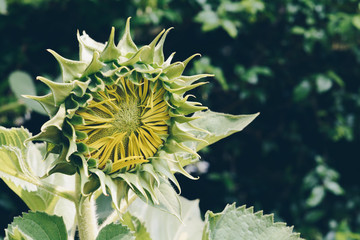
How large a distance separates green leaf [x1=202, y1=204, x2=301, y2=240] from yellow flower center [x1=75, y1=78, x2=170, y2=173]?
222mm

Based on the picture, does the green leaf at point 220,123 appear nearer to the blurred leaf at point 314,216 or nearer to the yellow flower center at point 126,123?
the yellow flower center at point 126,123

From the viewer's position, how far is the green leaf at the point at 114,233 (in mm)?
654

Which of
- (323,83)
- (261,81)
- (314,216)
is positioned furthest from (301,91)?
(314,216)

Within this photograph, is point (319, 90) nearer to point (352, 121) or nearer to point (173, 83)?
point (352, 121)

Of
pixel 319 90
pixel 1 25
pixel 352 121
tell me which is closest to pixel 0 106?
pixel 1 25

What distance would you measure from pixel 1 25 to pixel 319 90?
1439 millimetres

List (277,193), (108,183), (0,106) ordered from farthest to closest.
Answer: (277,193) → (0,106) → (108,183)

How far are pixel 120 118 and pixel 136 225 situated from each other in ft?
0.80

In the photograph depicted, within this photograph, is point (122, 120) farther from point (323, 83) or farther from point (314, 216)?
point (314, 216)

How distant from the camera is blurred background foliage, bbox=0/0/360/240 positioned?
1974 mm

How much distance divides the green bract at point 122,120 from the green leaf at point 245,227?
0.58ft

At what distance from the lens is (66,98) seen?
59 centimetres

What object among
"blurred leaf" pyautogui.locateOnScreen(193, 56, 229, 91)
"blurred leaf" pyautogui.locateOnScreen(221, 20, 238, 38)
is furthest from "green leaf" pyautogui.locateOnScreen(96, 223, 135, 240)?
"blurred leaf" pyautogui.locateOnScreen(221, 20, 238, 38)

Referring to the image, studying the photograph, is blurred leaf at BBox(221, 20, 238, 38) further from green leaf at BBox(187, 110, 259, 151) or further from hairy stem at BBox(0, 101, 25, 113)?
green leaf at BBox(187, 110, 259, 151)
